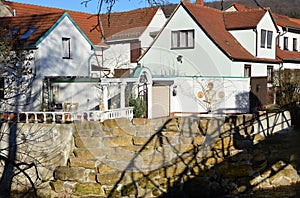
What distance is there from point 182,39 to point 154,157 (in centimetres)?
872

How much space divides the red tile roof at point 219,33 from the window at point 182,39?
30.7 inches

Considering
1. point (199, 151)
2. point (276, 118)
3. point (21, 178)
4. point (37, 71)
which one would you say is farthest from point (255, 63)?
point (21, 178)


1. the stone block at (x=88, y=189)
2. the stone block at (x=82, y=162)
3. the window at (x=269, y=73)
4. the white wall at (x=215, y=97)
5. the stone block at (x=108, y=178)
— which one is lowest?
the stone block at (x=88, y=189)

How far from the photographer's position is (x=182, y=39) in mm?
19719

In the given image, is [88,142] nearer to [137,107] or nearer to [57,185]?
[57,185]

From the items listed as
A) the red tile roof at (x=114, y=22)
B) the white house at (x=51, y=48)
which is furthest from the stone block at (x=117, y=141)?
the red tile roof at (x=114, y=22)

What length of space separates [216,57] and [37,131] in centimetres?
910

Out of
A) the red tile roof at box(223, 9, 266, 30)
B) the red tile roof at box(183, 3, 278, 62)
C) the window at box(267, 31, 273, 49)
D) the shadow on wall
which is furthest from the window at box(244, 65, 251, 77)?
the shadow on wall

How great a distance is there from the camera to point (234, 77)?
17828mm

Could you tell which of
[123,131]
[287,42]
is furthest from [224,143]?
[287,42]

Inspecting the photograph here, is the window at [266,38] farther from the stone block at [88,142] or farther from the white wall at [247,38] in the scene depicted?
the stone block at [88,142]

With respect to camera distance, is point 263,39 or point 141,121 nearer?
point 141,121

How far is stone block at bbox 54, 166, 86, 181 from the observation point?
12.3 m

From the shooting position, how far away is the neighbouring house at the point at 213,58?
58.7ft
